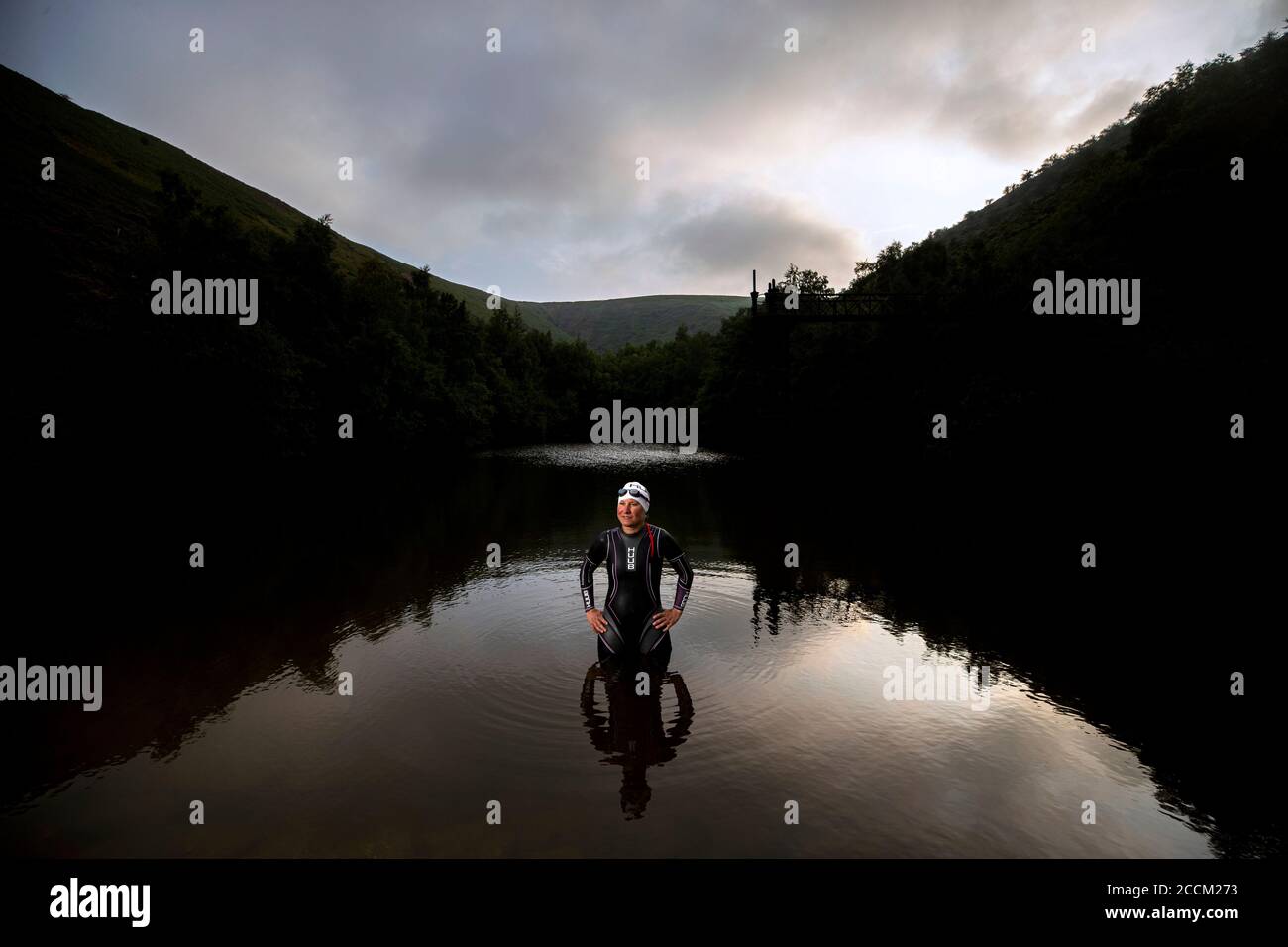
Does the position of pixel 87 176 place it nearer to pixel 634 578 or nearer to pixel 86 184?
pixel 86 184

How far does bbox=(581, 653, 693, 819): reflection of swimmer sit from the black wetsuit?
43 cm

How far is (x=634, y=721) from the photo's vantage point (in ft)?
22.7

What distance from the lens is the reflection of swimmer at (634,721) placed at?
581cm

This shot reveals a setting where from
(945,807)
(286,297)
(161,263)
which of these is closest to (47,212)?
(286,297)

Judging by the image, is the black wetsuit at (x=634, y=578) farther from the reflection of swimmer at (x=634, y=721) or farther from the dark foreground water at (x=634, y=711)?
the dark foreground water at (x=634, y=711)

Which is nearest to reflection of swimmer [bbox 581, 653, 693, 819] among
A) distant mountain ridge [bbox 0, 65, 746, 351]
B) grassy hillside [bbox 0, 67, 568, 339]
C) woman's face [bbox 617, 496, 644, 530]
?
woman's face [bbox 617, 496, 644, 530]

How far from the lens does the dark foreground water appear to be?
5078 millimetres

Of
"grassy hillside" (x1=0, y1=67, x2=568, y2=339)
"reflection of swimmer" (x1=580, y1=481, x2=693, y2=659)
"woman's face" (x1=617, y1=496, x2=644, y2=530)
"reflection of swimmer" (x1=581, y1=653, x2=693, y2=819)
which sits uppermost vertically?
"grassy hillside" (x1=0, y1=67, x2=568, y2=339)

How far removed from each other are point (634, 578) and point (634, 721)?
1735 mm

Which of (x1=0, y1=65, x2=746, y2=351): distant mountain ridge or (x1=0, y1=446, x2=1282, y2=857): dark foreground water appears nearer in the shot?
(x1=0, y1=446, x2=1282, y2=857): dark foreground water

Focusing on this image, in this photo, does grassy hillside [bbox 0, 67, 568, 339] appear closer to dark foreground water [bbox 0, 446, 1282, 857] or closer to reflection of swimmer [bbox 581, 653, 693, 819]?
dark foreground water [bbox 0, 446, 1282, 857]

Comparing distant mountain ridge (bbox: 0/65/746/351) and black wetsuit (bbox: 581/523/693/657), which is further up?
distant mountain ridge (bbox: 0/65/746/351)

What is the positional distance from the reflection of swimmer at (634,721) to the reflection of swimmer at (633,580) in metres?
0.40

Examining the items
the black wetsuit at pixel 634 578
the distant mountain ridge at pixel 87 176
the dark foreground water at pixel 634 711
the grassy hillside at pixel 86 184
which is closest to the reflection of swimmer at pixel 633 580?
the black wetsuit at pixel 634 578
